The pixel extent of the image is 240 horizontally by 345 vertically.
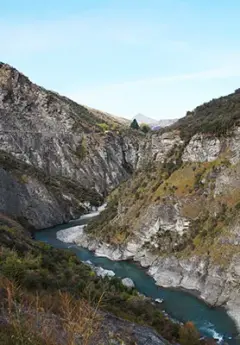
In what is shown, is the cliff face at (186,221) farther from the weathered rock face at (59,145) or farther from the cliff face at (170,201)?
the weathered rock face at (59,145)

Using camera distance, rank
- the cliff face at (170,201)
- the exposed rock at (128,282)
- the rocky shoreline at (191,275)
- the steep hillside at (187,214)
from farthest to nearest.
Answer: the cliff face at (170,201), the exposed rock at (128,282), the steep hillside at (187,214), the rocky shoreline at (191,275)

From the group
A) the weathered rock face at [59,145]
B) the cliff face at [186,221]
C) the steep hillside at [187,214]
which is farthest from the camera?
the weathered rock face at [59,145]

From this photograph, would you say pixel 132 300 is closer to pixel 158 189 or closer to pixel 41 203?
pixel 158 189

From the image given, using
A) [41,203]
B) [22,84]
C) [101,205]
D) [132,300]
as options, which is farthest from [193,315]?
[22,84]

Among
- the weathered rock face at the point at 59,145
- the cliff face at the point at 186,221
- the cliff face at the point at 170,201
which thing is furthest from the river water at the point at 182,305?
the weathered rock face at the point at 59,145

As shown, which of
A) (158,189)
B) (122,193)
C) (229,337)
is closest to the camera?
(229,337)

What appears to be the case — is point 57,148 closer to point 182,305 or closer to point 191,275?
point 191,275
